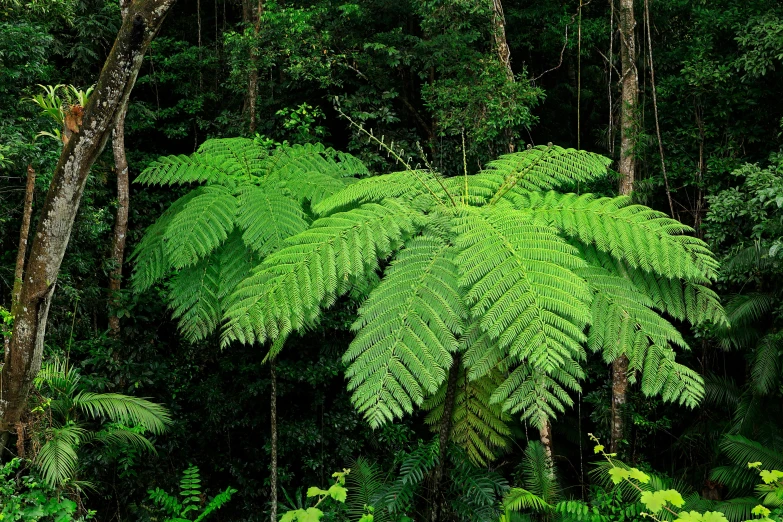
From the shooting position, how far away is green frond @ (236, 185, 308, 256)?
3.62 metres

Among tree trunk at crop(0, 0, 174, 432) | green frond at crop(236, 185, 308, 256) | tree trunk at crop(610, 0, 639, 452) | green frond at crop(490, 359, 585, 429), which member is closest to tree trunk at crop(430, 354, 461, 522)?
green frond at crop(490, 359, 585, 429)

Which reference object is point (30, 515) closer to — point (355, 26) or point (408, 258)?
point (408, 258)

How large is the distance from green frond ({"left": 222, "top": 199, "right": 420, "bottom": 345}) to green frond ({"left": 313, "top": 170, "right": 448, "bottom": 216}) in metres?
0.22

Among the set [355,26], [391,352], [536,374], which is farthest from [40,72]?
[536,374]

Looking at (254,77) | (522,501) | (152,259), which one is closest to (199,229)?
(152,259)

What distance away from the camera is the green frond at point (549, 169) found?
11.8 feet

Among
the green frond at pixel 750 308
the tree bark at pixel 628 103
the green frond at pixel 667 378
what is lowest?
the green frond at pixel 750 308

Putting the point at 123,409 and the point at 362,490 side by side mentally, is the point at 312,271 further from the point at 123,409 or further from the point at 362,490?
the point at 362,490

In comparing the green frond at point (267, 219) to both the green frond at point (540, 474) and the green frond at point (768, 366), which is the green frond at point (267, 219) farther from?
the green frond at point (768, 366)

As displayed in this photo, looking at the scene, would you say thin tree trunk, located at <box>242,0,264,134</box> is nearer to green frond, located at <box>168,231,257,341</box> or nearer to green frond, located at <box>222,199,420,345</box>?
green frond, located at <box>168,231,257,341</box>

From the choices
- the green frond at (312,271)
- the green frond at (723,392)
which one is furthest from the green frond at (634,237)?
the green frond at (723,392)

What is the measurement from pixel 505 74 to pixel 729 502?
473 cm

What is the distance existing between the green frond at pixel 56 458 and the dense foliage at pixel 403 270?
0.07ft

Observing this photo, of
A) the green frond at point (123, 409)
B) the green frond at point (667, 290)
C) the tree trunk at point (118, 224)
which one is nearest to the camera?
the green frond at point (667, 290)
